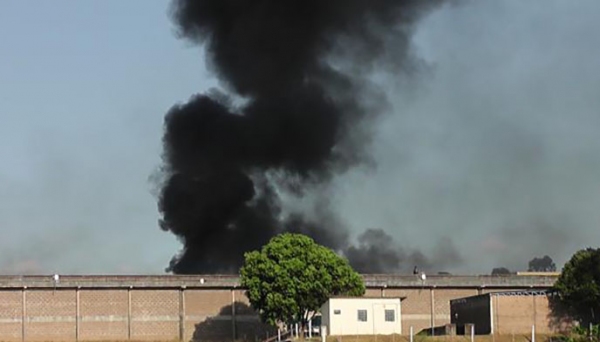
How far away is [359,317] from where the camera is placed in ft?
222

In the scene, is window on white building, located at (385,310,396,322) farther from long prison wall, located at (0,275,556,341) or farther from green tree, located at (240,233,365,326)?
long prison wall, located at (0,275,556,341)

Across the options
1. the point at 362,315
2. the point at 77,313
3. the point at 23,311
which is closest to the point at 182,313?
the point at 77,313

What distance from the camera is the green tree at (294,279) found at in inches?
2916

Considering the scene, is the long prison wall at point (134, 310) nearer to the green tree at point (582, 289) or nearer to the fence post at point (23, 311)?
the fence post at point (23, 311)

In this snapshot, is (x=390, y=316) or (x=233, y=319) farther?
(x=233, y=319)

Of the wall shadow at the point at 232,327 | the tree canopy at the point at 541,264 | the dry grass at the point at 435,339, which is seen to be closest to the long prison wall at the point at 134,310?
the wall shadow at the point at 232,327

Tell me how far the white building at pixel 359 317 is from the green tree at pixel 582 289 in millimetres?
13417

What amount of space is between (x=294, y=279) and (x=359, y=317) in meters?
7.83

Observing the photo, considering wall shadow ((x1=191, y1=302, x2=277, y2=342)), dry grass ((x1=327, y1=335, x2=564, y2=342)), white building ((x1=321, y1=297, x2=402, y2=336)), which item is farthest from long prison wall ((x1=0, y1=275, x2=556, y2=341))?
dry grass ((x1=327, y1=335, x2=564, y2=342))

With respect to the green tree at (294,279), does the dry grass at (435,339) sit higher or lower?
lower

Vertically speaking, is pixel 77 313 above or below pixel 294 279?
below

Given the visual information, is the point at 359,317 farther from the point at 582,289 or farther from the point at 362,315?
the point at 582,289

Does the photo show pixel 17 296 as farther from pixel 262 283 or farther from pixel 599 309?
pixel 599 309

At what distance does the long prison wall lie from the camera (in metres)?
86.2
